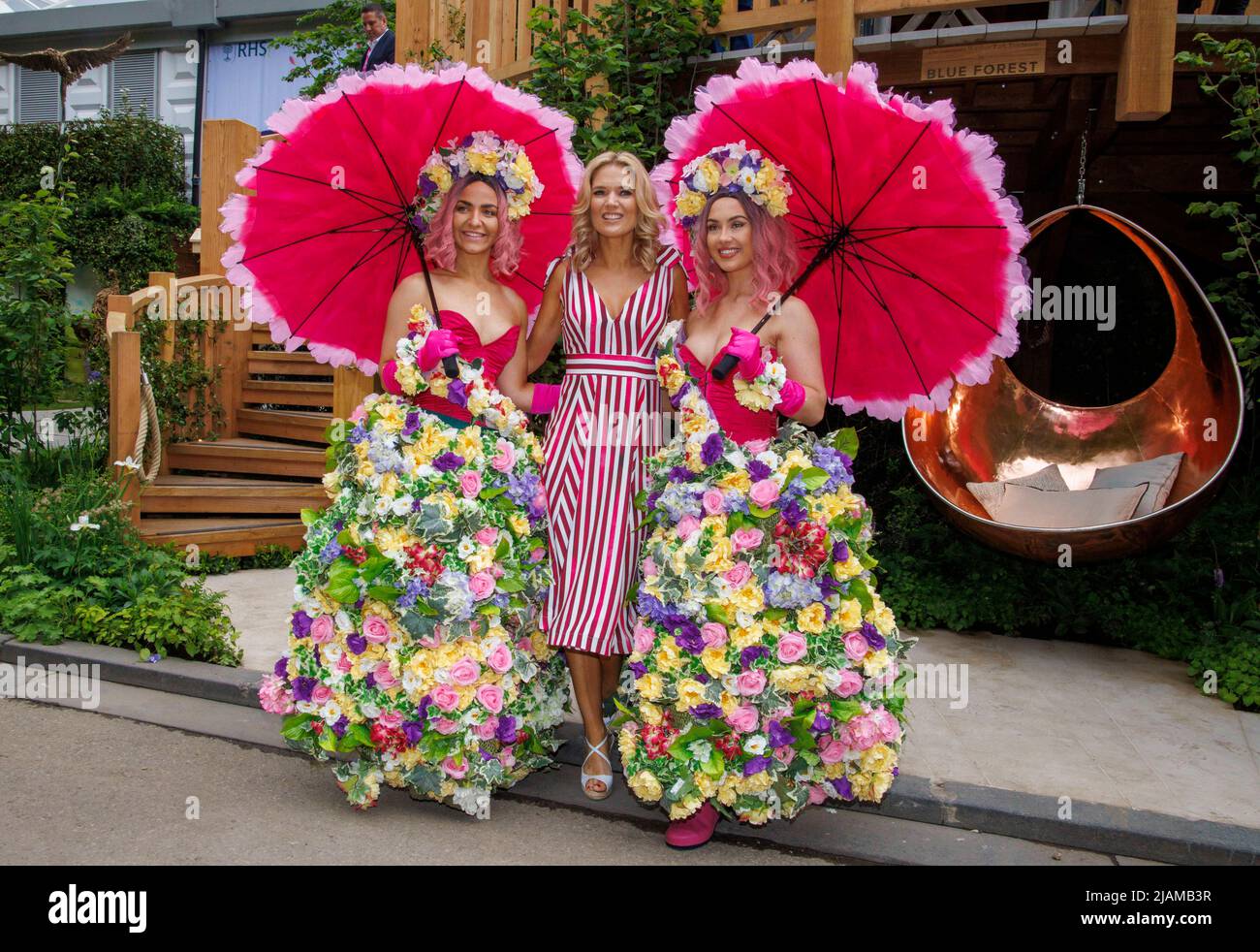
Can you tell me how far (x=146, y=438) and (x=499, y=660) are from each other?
5.13m

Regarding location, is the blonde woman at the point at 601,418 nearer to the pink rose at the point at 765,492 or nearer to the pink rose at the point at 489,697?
the pink rose at the point at 489,697

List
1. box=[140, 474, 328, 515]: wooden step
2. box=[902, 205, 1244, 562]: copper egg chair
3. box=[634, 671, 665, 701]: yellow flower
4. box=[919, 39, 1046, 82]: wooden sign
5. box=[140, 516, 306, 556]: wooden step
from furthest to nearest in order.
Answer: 1. box=[140, 474, 328, 515]: wooden step
2. box=[140, 516, 306, 556]: wooden step
3. box=[902, 205, 1244, 562]: copper egg chair
4. box=[919, 39, 1046, 82]: wooden sign
5. box=[634, 671, 665, 701]: yellow flower

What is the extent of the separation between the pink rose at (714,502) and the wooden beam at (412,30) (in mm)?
5715

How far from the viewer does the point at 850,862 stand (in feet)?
11.6

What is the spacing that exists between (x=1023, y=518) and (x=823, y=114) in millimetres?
2921

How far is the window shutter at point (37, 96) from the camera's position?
64.9 ft

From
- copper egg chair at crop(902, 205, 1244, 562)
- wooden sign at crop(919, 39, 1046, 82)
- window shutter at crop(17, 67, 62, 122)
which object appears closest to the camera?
wooden sign at crop(919, 39, 1046, 82)

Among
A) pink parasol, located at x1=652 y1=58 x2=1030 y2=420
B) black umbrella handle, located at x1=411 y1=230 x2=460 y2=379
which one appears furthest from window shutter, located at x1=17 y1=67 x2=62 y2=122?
pink parasol, located at x1=652 y1=58 x2=1030 y2=420

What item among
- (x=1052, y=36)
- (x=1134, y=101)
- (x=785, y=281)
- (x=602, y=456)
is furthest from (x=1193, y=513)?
(x=602, y=456)

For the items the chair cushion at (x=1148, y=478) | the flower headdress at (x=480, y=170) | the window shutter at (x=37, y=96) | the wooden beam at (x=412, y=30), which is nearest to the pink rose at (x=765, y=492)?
the flower headdress at (x=480, y=170)

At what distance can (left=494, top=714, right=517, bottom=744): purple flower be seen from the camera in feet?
11.9

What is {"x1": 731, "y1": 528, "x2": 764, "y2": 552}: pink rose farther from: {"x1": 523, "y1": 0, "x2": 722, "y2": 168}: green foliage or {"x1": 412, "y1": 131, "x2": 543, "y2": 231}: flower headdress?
{"x1": 523, "y1": 0, "x2": 722, "y2": 168}: green foliage

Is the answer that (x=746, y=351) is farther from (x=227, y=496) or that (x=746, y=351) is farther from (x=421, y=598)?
(x=227, y=496)
